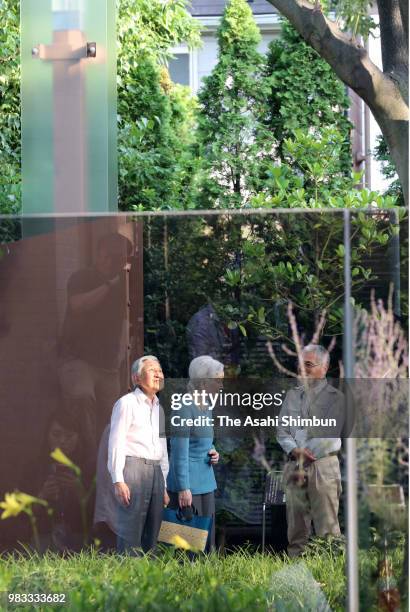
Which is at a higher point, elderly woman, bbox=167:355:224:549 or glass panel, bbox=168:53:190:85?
glass panel, bbox=168:53:190:85

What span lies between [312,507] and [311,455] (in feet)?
0.56

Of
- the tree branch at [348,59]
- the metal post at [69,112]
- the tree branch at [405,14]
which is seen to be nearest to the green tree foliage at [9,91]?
the metal post at [69,112]

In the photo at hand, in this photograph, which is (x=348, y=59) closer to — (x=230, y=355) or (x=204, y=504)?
(x=230, y=355)

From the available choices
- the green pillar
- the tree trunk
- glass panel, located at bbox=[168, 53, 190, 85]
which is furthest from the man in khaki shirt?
glass panel, located at bbox=[168, 53, 190, 85]

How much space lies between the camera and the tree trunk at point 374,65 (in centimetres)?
405

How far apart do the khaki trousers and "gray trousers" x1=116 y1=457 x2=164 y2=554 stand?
0.44 meters

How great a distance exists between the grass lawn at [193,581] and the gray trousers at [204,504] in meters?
0.06

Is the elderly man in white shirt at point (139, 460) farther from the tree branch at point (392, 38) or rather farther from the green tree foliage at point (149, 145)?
the green tree foliage at point (149, 145)

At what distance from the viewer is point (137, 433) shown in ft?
11.9

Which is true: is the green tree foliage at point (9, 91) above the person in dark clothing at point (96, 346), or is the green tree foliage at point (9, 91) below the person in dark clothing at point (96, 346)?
above

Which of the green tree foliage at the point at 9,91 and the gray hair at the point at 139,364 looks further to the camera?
the green tree foliage at the point at 9,91

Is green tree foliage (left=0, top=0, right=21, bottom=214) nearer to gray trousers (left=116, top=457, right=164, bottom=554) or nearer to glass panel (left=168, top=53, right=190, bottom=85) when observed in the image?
glass panel (left=168, top=53, right=190, bottom=85)

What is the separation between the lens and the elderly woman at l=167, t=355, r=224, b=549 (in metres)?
3.59

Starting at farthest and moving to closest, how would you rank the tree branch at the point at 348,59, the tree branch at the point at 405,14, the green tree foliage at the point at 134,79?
the green tree foliage at the point at 134,79 < the tree branch at the point at 348,59 < the tree branch at the point at 405,14
